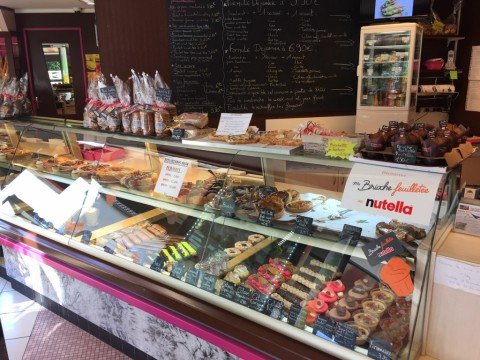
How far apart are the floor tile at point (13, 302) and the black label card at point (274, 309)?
2.31m

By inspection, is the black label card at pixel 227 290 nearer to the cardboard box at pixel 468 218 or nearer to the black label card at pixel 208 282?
the black label card at pixel 208 282

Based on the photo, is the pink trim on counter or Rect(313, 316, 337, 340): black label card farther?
the pink trim on counter

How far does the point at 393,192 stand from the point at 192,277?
108 cm

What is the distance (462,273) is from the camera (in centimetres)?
136

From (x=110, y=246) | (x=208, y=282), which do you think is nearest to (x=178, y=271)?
(x=208, y=282)

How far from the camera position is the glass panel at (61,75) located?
30.2ft

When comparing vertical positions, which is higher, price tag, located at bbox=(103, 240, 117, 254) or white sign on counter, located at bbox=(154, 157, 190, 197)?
white sign on counter, located at bbox=(154, 157, 190, 197)

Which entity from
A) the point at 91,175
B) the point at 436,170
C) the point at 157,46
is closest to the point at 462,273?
the point at 436,170

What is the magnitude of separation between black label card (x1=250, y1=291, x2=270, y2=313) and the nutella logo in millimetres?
643

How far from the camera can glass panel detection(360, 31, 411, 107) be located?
509cm

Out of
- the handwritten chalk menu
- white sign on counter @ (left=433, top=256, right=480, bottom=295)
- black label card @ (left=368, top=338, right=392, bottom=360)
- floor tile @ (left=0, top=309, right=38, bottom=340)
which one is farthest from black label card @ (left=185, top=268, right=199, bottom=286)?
the handwritten chalk menu

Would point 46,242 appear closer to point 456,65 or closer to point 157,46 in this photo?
point 157,46

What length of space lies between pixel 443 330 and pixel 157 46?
4021 millimetres

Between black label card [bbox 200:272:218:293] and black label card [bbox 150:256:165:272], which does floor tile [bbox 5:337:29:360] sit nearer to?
black label card [bbox 150:256:165:272]
